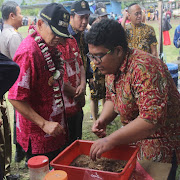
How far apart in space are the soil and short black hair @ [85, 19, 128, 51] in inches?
26.3

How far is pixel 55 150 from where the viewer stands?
2.03 m

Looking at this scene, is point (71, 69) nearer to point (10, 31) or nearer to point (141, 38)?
point (10, 31)

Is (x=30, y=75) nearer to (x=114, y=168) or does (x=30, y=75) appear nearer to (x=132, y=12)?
(x=114, y=168)

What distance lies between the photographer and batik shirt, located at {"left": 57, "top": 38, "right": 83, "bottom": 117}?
2.45 metres

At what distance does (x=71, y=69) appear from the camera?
249cm

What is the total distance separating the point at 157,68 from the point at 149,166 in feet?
2.02

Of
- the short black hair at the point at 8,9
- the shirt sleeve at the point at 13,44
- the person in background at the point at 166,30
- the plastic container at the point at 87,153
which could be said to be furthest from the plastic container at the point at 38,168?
the person in background at the point at 166,30

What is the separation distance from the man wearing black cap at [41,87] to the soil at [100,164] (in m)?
0.39

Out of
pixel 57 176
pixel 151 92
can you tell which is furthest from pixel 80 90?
pixel 57 176

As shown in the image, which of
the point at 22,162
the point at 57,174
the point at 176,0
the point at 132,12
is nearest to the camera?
the point at 57,174

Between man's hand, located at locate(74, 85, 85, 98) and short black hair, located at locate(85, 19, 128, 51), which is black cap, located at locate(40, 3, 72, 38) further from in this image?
man's hand, located at locate(74, 85, 85, 98)

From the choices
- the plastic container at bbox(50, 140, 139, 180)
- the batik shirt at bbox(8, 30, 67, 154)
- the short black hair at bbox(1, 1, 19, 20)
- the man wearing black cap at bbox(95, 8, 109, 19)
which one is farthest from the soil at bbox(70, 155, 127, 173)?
the man wearing black cap at bbox(95, 8, 109, 19)

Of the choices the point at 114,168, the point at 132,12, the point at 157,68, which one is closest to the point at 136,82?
the point at 157,68

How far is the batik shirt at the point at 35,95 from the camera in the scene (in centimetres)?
176
